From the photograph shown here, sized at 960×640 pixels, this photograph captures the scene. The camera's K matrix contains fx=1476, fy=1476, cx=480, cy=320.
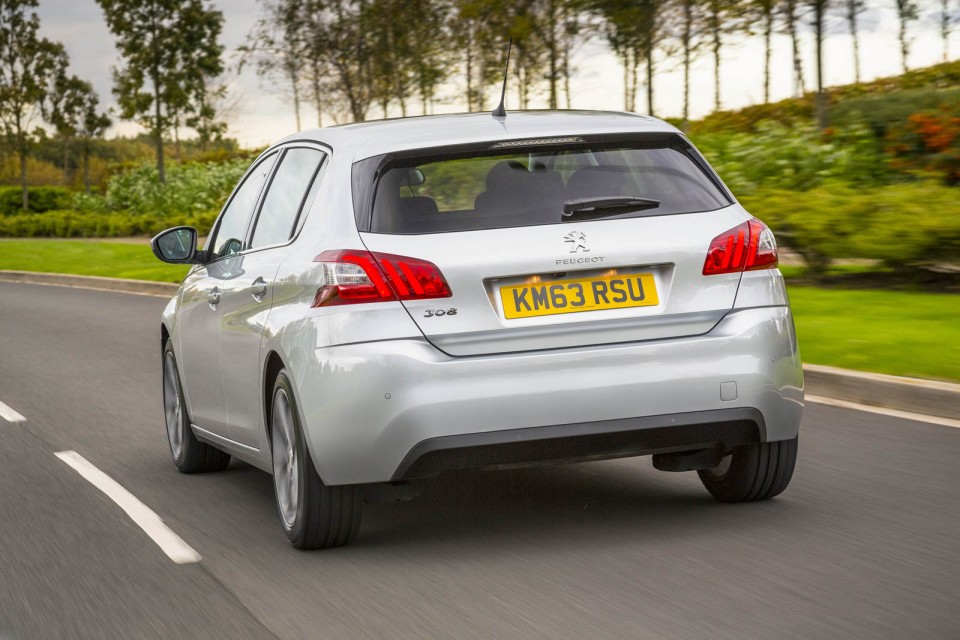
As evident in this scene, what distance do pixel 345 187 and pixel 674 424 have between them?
1518 millimetres

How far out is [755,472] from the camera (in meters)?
6.04

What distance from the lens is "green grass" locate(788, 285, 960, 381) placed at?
9.88 metres

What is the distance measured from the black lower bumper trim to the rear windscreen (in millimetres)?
764

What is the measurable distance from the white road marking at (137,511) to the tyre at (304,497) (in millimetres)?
428

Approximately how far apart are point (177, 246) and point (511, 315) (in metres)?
2.66

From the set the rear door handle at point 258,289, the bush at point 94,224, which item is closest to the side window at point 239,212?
the rear door handle at point 258,289

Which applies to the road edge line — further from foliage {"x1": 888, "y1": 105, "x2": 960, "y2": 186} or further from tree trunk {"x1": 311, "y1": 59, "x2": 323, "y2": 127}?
foliage {"x1": 888, "y1": 105, "x2": 960, "y2": 186}

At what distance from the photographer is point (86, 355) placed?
48.2ft

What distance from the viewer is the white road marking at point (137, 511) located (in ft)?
19.3

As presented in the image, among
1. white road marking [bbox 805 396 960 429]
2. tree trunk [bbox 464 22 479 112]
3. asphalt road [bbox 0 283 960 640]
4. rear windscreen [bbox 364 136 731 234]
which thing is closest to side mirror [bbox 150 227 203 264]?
asphalt road [bbox 0 283 960 640]

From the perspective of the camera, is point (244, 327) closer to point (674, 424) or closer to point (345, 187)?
point (345, 187)

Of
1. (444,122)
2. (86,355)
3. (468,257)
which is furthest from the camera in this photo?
(86,355)

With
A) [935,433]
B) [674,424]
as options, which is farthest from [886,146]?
[674,424]

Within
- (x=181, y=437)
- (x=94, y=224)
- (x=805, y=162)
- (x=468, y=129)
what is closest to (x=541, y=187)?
(x=468, y=129)
